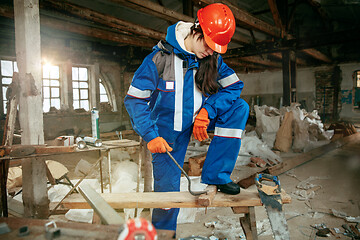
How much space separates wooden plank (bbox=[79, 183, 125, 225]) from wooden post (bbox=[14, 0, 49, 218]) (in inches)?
35.1

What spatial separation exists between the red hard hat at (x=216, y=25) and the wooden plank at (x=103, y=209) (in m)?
1.20

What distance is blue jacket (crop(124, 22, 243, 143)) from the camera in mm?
1737

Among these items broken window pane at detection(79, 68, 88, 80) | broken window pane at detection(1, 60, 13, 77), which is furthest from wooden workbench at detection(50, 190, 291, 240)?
broken window pane at detection(79, 68, 88, 80)

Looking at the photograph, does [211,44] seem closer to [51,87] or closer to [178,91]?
[178,91]

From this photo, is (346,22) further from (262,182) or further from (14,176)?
(14,176)

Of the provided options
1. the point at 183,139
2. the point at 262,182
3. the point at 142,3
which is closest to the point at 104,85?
the point at 142,3

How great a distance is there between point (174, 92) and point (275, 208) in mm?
1041

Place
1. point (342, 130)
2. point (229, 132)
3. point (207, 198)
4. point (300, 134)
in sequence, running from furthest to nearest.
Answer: point (342, 130), point (300, 134), point (229, 132), point (207, 198)

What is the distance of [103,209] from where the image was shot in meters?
1.03

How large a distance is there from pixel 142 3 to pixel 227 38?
239 cm

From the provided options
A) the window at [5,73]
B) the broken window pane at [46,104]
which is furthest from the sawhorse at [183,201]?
the broken window pane at [46,104]

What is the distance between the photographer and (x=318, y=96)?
11.9 meters

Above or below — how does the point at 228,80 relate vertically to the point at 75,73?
below

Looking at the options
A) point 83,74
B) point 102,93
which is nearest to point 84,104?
point 102,93
